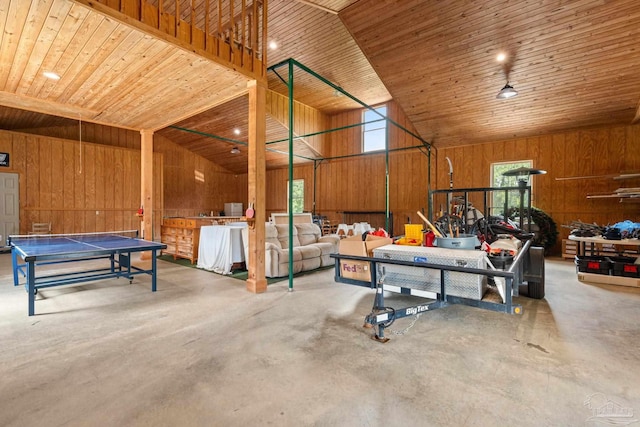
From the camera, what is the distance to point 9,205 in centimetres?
806

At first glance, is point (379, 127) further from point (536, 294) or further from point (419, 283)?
point (419, 283)

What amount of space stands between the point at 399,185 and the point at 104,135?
10279mm

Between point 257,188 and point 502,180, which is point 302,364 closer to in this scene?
point 257,188

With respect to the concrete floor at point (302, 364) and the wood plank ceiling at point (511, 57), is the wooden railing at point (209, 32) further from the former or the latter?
the concrete floor at point (302, 364)

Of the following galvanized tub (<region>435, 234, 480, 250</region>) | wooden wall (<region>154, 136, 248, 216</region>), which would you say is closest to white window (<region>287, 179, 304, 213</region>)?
wooden wall (<region>154, 136, 248, 216</region>)

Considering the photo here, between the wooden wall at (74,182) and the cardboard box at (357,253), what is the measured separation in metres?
10.1

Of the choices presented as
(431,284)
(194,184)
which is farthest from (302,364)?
(194,184)

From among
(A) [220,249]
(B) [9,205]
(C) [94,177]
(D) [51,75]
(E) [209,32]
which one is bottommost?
(A) [220,249]

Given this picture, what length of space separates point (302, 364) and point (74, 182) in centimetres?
1062

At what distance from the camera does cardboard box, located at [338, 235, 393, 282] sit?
2.59 metres

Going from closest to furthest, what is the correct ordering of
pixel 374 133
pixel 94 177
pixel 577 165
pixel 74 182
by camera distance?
pixel 577 165, pixel 74 182, pixel 94 177, pixel 374 133

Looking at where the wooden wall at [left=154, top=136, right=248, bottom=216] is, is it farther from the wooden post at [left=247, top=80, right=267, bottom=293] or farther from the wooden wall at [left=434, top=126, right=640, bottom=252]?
the wooden wall at [left=434, top=126, right=640, bottom=252]

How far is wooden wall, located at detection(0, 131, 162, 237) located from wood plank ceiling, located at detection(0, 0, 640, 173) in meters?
0.82

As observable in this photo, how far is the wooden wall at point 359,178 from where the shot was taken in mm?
9945
